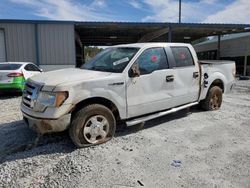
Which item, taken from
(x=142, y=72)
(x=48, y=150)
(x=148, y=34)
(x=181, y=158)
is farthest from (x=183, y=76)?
(x=148, y=34)

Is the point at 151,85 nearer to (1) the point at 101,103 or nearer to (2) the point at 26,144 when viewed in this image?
(1) the point at 101,103

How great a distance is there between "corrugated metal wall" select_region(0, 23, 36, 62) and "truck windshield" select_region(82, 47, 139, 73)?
41.2 feet

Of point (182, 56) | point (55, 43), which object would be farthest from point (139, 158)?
point (55, 43)

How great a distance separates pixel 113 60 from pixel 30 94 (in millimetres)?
1760

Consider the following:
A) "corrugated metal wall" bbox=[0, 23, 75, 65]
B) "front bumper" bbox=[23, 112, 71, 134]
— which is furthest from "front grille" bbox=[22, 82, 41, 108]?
"corrugated metal wall" bbox=[0, 23, 75, 65]

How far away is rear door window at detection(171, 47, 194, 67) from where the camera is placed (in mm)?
5770

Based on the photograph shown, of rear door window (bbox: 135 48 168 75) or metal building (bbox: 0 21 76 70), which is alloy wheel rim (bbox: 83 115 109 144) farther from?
metal building (bbox: 0 21 76 70)

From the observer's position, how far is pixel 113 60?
5.16 meters

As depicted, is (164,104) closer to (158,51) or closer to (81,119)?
(158,51)

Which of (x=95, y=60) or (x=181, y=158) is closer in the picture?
(x=181, y=158)

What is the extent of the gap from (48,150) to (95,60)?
2.24 metres

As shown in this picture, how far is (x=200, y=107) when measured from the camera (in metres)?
7.20

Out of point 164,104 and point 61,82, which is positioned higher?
point 61,82

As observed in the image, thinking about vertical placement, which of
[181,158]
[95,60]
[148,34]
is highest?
[148,34]
